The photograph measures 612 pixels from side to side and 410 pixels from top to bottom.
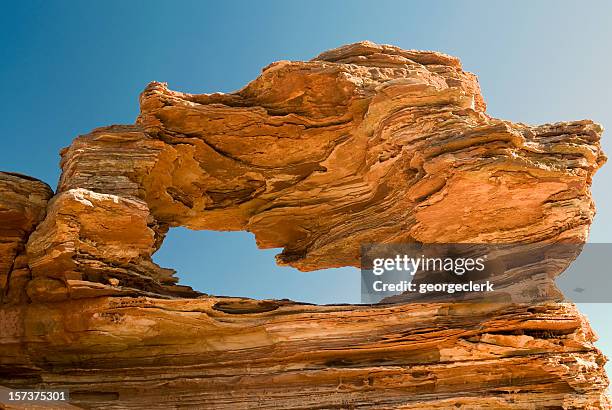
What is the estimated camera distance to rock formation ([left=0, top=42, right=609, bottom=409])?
17281 millimetres

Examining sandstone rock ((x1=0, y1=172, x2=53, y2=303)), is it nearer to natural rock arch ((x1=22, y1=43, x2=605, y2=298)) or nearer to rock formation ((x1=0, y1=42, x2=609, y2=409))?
rock formation ((x1=0, y1=42, x2=609, y2=409))

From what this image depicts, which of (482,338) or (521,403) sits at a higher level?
(482,338)

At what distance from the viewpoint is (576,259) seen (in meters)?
19.2

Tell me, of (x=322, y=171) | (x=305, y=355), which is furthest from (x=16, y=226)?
(x=322, y=171)

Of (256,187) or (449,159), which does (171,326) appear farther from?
(449,159)

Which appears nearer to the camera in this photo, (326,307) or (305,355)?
(305,355)

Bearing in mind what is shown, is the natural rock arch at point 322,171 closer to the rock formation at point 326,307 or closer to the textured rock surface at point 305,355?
the rock formation at point 326,307

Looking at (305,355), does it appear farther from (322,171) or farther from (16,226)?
(16,226)

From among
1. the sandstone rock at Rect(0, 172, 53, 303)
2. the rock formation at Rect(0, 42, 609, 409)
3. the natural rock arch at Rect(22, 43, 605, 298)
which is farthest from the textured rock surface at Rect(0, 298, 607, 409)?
the natural rock arch at Rect(22, 43, 605, 298)

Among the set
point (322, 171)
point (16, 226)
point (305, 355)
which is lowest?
point (305, 355)

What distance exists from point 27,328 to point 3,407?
366 centimetres

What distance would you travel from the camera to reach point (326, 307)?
62.0 feet

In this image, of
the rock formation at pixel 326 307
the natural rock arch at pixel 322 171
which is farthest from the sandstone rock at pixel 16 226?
the natural rock arch at pixel 322 171

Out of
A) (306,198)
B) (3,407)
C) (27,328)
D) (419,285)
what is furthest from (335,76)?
(3,407)
